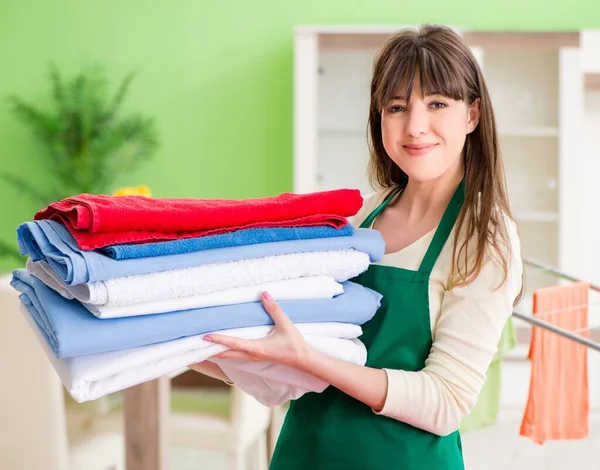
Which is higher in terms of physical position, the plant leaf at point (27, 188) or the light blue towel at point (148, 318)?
the plant leaf at point (27, 188)

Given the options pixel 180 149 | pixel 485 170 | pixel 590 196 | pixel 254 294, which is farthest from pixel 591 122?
pixel 254 294

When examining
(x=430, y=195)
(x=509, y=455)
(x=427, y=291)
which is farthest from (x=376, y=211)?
(x=509, y=455)

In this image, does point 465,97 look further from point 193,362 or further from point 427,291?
point 193,362

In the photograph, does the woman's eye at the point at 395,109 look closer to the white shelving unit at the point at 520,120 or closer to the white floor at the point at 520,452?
the white floor at the point at 520,452

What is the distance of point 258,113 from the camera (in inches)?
183

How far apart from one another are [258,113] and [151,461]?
8.82 ft

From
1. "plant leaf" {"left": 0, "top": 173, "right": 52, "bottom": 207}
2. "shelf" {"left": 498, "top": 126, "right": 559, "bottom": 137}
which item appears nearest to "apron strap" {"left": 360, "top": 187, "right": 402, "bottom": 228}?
"shelf" {"left": 498, "top": 126, "right": 559, "bottom": 137}

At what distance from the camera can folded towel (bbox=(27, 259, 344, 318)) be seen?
968mm

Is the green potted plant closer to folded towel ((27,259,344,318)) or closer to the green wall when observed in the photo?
the green wall

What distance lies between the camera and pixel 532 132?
4188 millimetres

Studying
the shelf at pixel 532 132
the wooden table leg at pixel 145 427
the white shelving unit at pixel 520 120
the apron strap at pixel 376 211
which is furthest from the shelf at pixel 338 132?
the apron strap at pixel 376 211

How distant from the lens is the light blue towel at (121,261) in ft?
3.02

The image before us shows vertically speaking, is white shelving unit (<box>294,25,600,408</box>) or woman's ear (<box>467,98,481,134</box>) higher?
white shelving unit (<box>294,25,600,408</box>)

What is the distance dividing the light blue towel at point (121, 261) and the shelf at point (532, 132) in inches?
126
